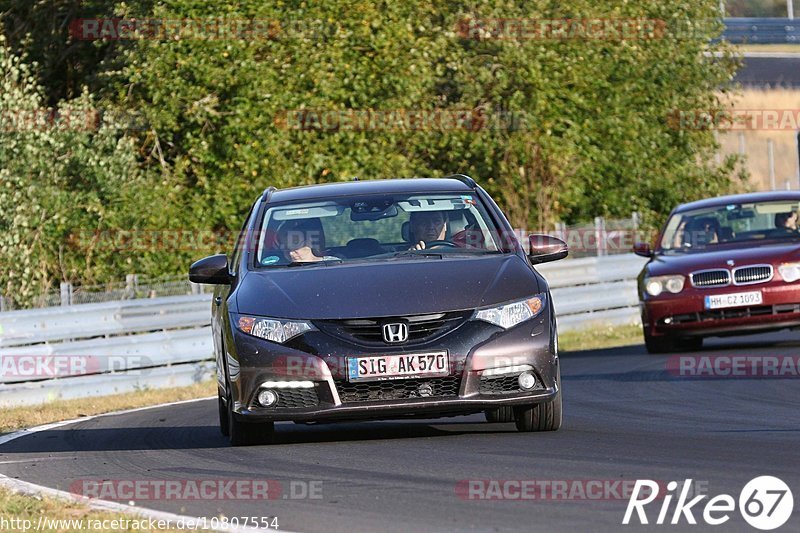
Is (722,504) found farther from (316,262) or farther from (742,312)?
(742,312)

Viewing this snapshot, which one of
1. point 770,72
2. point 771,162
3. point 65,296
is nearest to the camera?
point 65,296

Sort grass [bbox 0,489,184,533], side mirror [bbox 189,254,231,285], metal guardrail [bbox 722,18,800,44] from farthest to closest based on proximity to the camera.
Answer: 1. metal guardrail [bbox 722,18,800,44]
2. side mirror [bbox 189,254,231,285]
3. grass [bbox 0,489,184,533]

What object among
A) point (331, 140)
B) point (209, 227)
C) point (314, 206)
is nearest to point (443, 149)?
point (331, 140)

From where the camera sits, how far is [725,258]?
16.2 meters

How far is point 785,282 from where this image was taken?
15852 mm

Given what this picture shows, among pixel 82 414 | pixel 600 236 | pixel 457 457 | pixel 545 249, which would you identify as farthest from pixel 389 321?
pixel 600 236

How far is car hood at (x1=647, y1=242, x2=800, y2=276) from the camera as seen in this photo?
630 inches

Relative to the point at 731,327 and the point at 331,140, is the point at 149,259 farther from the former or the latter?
the point at 731,327

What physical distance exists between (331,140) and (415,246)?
17.7m

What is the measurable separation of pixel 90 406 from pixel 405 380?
7.50 meters

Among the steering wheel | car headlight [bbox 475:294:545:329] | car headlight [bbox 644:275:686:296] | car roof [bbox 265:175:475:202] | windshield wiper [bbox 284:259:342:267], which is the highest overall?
car roof [bbox 265:175:475:202]

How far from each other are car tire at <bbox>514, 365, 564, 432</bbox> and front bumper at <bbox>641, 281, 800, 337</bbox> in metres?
7.09

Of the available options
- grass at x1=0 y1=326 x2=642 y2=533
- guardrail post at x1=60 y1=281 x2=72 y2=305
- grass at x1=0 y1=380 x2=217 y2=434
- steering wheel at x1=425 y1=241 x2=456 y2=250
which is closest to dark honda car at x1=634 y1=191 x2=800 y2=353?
grass at x1=0 y1=326 x2=642 y2=533

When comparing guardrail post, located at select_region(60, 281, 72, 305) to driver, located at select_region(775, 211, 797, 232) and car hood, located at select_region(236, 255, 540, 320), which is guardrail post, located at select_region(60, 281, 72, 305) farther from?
car hood, located at select_region(236, 255, 540, 320)
